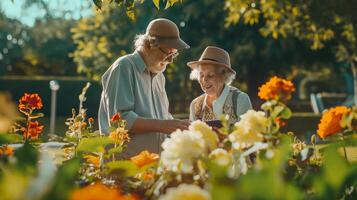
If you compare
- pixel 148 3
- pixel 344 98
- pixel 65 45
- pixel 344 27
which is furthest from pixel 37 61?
pixel 344 27

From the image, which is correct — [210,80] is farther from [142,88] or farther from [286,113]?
[286,113]

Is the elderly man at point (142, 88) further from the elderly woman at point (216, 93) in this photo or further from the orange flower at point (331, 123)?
the orange flower at point (331, 123)

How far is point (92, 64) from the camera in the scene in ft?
83.6

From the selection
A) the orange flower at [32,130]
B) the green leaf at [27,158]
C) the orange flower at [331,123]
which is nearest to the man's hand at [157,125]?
the orange flower at [32,130]

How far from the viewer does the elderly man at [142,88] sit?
142 inches

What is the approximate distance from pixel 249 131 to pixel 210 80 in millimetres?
2384

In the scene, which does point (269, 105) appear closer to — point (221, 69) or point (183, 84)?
point (221, 69)

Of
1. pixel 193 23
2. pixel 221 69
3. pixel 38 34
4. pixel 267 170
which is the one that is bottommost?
pixel 267 170

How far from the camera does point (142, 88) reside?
380 cm

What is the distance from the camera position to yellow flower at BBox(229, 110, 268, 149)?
1693 mm

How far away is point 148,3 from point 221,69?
69.6ft

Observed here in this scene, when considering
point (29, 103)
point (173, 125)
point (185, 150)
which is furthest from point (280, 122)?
point (173, 125)

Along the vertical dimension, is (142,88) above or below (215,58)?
below

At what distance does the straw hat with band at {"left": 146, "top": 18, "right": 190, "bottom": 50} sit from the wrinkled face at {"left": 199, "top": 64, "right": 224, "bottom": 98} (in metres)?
0.35
